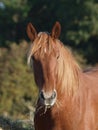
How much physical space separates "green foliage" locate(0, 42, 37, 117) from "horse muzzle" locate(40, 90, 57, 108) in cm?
910

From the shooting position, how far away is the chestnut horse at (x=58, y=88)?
5.34 meters

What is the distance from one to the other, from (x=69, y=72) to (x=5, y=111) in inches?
383

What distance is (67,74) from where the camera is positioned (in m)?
5.62

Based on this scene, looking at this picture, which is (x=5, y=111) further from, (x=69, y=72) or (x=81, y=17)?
(x=81, y=17)

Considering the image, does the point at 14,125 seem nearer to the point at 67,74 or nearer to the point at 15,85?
the point at 67,74

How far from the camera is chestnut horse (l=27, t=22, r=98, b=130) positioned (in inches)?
210

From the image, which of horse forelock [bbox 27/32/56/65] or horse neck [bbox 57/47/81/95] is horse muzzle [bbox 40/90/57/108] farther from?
horse forelock [bbox 27/32/56/65]

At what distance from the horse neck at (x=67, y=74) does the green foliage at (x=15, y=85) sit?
8.59 metres

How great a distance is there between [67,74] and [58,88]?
195mm

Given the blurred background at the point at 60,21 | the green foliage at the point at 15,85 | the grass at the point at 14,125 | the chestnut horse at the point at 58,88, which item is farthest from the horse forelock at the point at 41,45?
the blurred background at the point at 60,21

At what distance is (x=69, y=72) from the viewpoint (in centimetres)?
566

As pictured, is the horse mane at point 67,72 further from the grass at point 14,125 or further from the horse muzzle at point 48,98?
the grass at point 14,125

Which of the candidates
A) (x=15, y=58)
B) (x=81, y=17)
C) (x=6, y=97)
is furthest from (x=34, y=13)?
(x=6, y=97)

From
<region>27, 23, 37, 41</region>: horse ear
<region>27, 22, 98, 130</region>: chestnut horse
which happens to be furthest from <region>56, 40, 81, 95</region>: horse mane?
<region>27, 23, 37, 41</region>: horse ear
